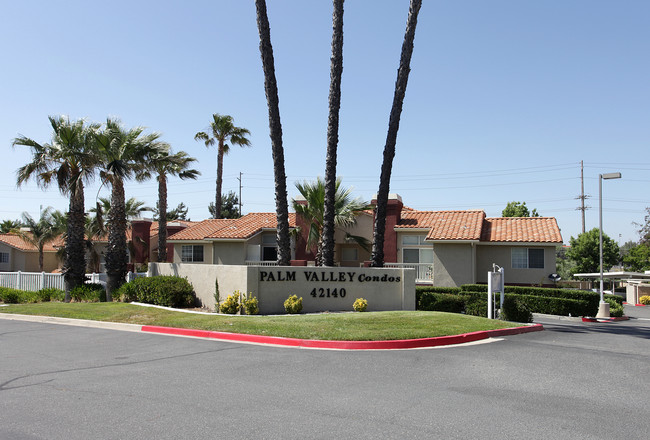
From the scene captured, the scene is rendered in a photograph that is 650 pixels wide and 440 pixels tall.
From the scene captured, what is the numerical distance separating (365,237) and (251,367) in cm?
2190

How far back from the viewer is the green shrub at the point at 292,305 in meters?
18.3

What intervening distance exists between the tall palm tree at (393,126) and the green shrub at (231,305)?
5843mm

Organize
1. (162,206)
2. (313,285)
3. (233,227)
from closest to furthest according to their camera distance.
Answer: (313,285)
(233,227)
(162,206)

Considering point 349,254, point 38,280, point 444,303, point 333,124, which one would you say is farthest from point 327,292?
point 38,280

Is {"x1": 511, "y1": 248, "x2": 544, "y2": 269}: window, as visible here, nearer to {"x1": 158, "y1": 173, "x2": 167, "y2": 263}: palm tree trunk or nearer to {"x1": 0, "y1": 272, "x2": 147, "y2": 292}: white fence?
{"x1": 0, "y1": 272, "x2": 147, "y2": 292}: white fence

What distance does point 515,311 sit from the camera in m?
17.6

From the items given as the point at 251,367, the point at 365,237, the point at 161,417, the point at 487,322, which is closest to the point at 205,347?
the point at 251,367

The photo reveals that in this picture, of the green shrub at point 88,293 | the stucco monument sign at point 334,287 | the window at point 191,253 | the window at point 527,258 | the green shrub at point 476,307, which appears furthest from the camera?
the window at point 191,253

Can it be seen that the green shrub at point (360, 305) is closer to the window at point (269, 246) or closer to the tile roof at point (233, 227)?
the tile roof at point (233, 227)

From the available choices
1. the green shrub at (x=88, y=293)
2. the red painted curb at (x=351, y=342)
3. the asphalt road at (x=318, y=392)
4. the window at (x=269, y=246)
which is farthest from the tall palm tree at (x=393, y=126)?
the window at (x=269, y=246)

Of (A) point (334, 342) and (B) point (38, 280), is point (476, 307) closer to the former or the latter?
(A) point (334, 342)

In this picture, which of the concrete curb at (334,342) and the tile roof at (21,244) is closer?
the concrete curb at (334,342)

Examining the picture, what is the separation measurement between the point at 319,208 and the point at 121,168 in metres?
9.91

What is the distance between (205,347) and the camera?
12273 mm
